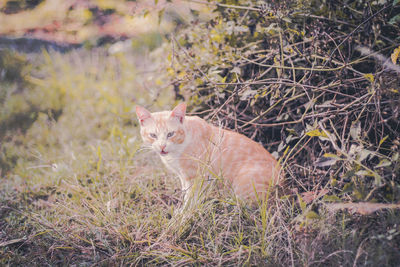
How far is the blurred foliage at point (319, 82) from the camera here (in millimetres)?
1642

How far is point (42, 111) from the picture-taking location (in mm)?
3396

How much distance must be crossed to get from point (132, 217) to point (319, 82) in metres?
1.50

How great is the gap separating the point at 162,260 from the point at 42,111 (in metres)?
2.47

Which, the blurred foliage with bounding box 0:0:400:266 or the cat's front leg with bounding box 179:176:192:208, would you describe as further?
the cat's front leg with bounding box 179:176:192:208

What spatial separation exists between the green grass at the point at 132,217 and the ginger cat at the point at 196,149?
19 cm

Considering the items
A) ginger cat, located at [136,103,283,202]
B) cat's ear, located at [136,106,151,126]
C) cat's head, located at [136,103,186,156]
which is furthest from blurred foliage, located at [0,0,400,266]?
cat's ear, located at [136,106,151,126]

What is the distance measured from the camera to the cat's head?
2080 mm

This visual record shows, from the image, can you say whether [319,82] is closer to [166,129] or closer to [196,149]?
[196,149]

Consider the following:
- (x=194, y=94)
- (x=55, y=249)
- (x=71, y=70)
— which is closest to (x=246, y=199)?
(x=194, y=94)

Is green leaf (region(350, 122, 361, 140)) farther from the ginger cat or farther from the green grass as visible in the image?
the ginger cat

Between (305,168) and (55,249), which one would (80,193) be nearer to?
(55,249)

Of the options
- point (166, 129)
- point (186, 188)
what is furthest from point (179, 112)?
point (186, 188)

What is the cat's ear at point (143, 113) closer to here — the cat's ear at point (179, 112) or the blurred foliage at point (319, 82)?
the cat's ear at point (179, 112)

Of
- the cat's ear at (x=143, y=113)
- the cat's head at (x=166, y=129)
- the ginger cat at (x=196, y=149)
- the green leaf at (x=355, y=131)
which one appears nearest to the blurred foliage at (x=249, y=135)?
the green leaf at (x=355, y=131)
